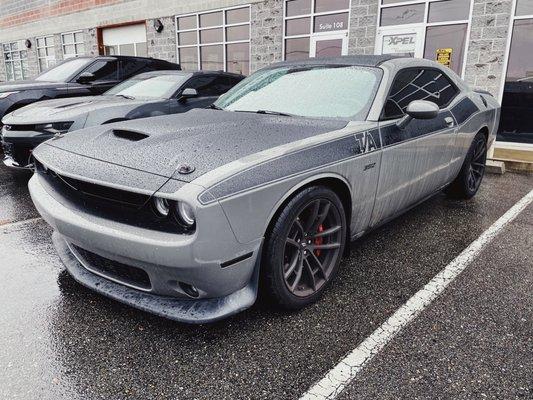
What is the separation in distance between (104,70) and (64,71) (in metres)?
0.67

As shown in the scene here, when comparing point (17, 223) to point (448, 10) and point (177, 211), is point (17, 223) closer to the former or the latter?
point (177, 211)

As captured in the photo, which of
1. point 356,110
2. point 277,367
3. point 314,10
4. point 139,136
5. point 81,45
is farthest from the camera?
point 81,45

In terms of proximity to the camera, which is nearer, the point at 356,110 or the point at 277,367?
the point at 277,367

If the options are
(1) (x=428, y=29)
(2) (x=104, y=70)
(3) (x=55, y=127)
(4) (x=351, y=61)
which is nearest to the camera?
(4) (x=351, y=61)

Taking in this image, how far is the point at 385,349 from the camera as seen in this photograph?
7.39 ft

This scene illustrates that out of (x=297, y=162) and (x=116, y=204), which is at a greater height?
(x=297, y=162)

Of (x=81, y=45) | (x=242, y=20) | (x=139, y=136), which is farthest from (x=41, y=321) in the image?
(x=81, y=45)

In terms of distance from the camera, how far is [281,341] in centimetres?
233

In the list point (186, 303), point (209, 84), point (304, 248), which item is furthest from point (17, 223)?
point (209, 84)

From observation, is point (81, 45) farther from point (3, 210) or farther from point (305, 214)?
point (305, 214)

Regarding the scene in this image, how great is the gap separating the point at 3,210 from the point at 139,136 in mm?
2759

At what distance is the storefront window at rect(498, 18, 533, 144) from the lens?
24.6 ft

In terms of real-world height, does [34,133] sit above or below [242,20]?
below

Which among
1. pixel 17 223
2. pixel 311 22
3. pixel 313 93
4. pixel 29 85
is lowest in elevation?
pixel 17 223
